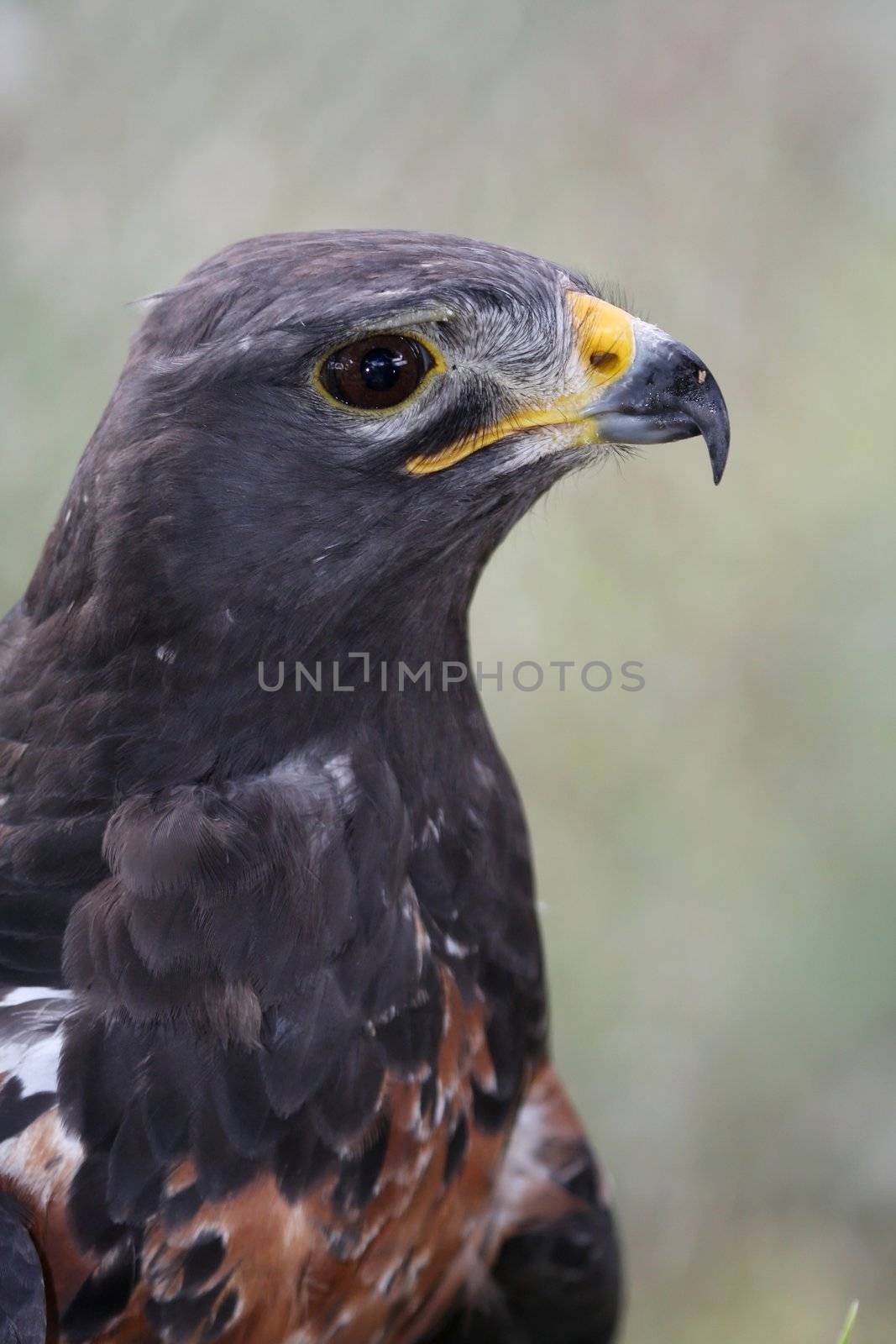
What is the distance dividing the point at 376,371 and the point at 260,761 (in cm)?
61

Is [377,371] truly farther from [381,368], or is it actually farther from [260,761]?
[260,761]

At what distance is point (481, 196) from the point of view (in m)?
5.27

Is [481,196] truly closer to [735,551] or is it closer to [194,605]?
[735,551]

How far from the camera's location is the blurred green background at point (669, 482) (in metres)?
5.07

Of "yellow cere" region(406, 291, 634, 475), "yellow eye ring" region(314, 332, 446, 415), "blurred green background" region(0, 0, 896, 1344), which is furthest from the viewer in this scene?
"blurred green background" region(0, 0, 896, 1344)

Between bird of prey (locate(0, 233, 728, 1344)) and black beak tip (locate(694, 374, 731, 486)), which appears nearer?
bird of prey (locate(0, 233, 728, 1344))

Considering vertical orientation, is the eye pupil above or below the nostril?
below

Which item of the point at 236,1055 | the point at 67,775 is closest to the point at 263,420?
the point at 67,775

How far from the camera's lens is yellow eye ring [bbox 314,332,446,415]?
211 cm

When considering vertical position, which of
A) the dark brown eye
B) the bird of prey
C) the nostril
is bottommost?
the bird of prey

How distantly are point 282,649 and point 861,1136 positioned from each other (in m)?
3.90

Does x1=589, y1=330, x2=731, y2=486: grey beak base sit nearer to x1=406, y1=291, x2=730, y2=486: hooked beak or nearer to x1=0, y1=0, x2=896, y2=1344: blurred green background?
x1=406, y1=291, x2=730, y2=486: hooked beak

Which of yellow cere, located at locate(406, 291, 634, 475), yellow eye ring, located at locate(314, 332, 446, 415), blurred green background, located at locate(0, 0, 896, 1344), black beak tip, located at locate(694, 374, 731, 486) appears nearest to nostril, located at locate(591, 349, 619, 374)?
yellow cere, located at locate(406, 291, 634, 475)

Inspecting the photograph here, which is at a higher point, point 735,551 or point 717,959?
point 735,551
